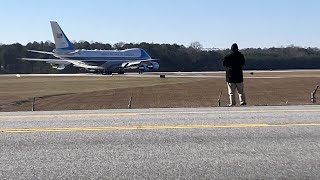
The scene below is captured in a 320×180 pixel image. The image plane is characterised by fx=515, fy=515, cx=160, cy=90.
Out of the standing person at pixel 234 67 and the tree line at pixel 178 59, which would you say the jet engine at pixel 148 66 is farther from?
the standing person at pixel 234 67

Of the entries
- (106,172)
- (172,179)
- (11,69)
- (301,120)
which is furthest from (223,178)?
(11,69)

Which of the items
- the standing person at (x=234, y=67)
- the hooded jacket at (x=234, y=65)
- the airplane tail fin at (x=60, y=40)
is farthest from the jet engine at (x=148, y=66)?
the hooded jacket at (x=234, y=65)

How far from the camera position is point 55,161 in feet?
22.4

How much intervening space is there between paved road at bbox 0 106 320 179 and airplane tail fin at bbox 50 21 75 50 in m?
87.3

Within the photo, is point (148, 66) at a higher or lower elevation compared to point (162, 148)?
higher

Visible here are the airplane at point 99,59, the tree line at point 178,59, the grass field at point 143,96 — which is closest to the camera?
the grass field at point 143,96

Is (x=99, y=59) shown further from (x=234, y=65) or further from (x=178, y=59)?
(x=234, y=65)

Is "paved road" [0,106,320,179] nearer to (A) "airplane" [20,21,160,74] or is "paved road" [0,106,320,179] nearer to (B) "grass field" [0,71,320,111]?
(B) "grass field" [0,71,320,111]

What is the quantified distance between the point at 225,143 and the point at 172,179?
85.4 inches

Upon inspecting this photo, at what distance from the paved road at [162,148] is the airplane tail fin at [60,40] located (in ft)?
286

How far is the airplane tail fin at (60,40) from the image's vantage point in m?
96.7

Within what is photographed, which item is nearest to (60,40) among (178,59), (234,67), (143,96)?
(178,59)

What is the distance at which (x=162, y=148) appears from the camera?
7621 millimetres

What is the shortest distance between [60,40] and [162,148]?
304ft
